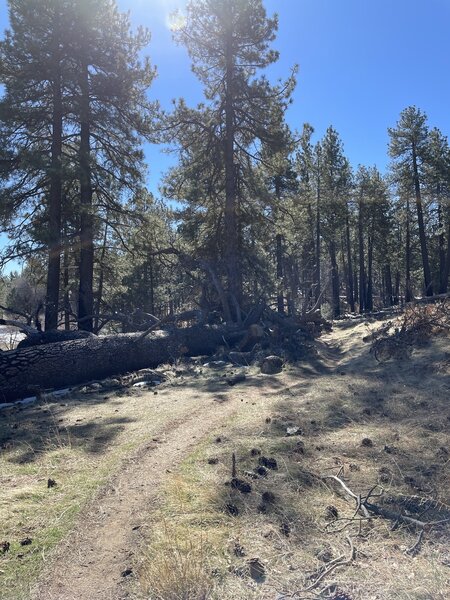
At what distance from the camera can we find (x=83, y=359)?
1033 centimetres

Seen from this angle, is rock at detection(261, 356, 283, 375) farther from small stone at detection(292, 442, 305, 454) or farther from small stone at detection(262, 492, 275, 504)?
small stone at detection(262, 492, 275, 504)

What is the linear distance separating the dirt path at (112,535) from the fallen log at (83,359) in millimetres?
5269

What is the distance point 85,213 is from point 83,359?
717 centimetres

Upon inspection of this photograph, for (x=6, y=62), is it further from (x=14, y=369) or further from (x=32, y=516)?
(x=32, y=516)

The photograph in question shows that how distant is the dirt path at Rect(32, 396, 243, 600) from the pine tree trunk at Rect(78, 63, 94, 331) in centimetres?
1123

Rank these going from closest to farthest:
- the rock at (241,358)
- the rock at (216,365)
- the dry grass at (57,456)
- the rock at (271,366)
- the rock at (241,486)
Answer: the dry grass at (57,456), the rock at (241,486), the rock at (271,366), the rock at (216,365), the rock at (241,358)

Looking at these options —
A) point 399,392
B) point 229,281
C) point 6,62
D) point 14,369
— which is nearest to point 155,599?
point 399,392

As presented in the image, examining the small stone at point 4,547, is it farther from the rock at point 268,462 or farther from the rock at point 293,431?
the rock at point 293,431

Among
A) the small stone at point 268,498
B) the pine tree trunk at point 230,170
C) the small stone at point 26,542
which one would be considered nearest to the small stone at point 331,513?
the small stone at point 268,498

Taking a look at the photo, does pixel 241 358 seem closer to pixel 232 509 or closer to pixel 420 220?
pixel 232 509

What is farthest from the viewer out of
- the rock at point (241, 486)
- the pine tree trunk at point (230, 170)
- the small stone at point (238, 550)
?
the pine tree trunk at point (230, 170)

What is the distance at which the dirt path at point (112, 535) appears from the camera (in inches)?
111

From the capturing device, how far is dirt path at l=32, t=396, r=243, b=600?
9.27 feet

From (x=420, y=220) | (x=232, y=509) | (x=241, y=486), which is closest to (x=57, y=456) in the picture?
(x=241, y=486)
